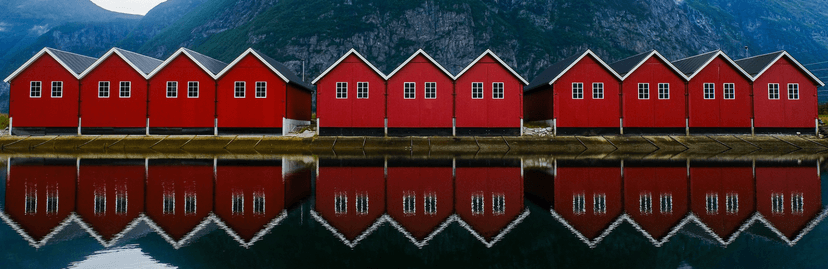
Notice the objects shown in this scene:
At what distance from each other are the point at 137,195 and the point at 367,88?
26398 millimetres

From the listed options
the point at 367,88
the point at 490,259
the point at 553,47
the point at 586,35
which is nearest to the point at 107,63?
the point at 367,88

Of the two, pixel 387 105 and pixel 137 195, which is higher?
pixel 387 105

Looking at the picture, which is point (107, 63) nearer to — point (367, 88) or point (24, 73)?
point (24, 73)

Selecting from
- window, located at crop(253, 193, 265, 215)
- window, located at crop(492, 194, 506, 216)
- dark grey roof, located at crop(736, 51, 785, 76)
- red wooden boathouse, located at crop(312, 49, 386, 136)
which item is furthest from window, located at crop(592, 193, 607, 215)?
dark grey roof, located at crop(736, 51, 785, 76)

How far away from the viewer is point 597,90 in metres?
39.0

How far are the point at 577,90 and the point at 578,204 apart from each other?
95.5ft

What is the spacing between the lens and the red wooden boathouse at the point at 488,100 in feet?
125

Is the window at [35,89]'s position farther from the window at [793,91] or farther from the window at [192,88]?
the window at [793,91]

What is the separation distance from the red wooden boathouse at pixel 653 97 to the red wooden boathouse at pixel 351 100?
18.5m

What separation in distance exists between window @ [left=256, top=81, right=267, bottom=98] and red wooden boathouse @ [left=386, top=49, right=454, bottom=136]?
9.11m

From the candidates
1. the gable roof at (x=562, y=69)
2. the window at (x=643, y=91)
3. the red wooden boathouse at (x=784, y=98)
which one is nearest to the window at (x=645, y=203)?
the gable roof at (x=562, y=69)

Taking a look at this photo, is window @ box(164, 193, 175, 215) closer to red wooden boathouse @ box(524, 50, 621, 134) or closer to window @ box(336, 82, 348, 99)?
window @ box(336, 82, 348, 99)

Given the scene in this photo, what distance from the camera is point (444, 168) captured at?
20531mm

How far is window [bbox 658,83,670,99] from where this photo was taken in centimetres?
3912
